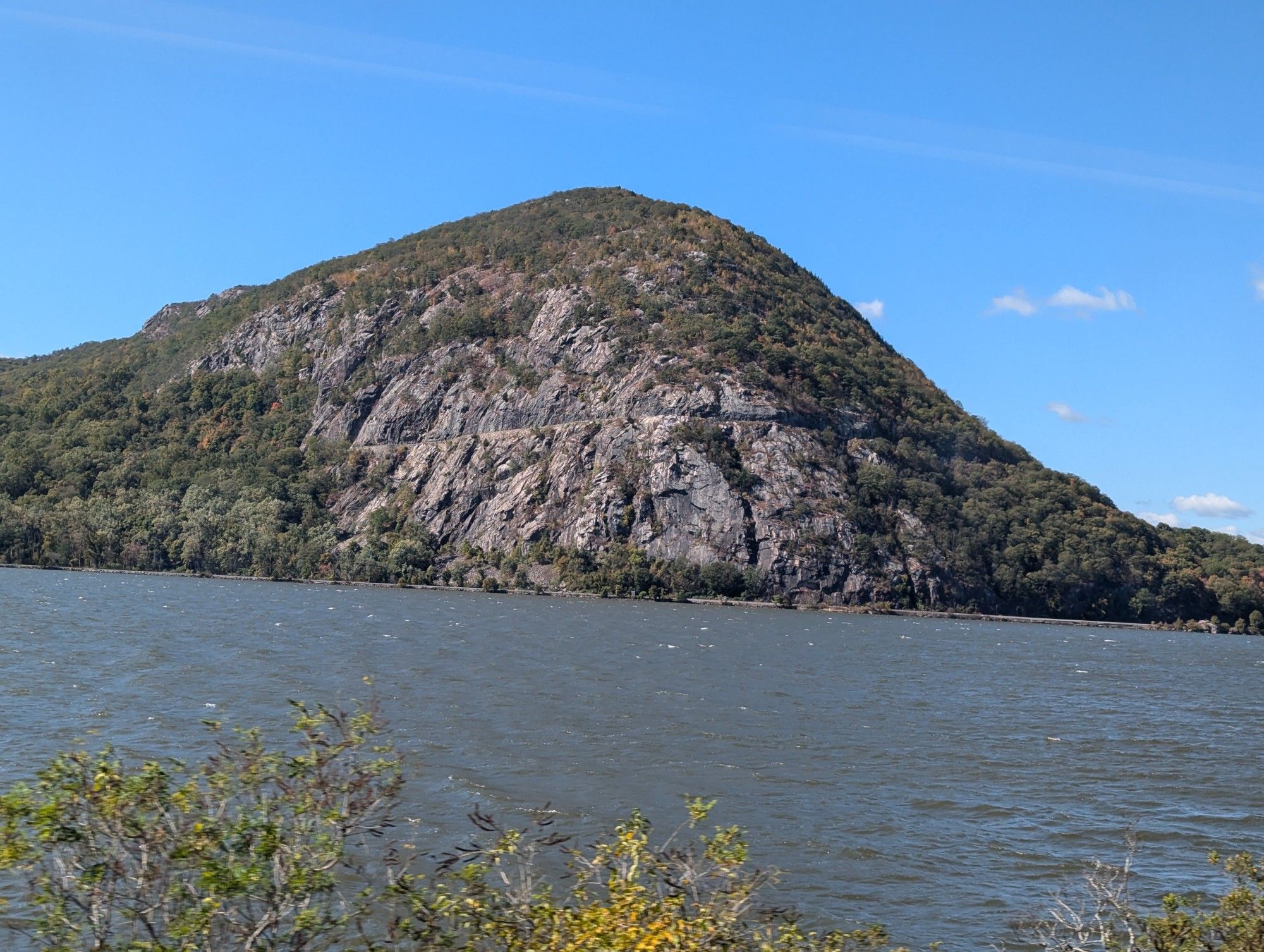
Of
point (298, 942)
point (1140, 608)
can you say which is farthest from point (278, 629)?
point (1140, 608)

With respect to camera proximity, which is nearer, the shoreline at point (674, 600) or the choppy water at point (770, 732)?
the choppy water at point (770, 732)

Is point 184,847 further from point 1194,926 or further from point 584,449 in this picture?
point 584,449

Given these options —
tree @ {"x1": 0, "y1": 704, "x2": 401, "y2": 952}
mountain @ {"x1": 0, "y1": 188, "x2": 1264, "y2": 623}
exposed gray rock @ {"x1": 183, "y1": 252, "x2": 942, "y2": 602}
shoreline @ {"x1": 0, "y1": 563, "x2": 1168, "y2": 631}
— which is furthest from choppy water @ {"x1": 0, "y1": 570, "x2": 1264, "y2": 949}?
mountain @ {"x1": 0, "y1": 188, "x2": 1264, "y2": 623}

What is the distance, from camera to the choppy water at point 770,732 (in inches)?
819

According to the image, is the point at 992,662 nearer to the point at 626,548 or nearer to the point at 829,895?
the point at 829,895

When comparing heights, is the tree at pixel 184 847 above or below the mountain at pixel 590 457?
below

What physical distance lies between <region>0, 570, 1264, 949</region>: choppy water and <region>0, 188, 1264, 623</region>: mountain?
62813 millimetres

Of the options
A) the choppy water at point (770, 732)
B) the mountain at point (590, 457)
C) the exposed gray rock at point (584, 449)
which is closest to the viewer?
the choppy water at point (770, 732)

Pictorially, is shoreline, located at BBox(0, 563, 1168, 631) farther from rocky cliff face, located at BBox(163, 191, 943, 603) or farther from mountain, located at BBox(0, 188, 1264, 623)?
rocky cliff face, located at BBox(163, 191, 943, 603)

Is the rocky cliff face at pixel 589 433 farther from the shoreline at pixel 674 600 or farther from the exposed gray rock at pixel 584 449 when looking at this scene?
the shoreline at pixel 674 600

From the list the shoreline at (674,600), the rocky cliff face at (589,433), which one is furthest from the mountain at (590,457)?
the shoreline at (674,600)

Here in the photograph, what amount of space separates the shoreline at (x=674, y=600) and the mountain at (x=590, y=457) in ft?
5.77

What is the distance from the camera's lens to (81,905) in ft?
24.2

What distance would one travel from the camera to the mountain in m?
132
